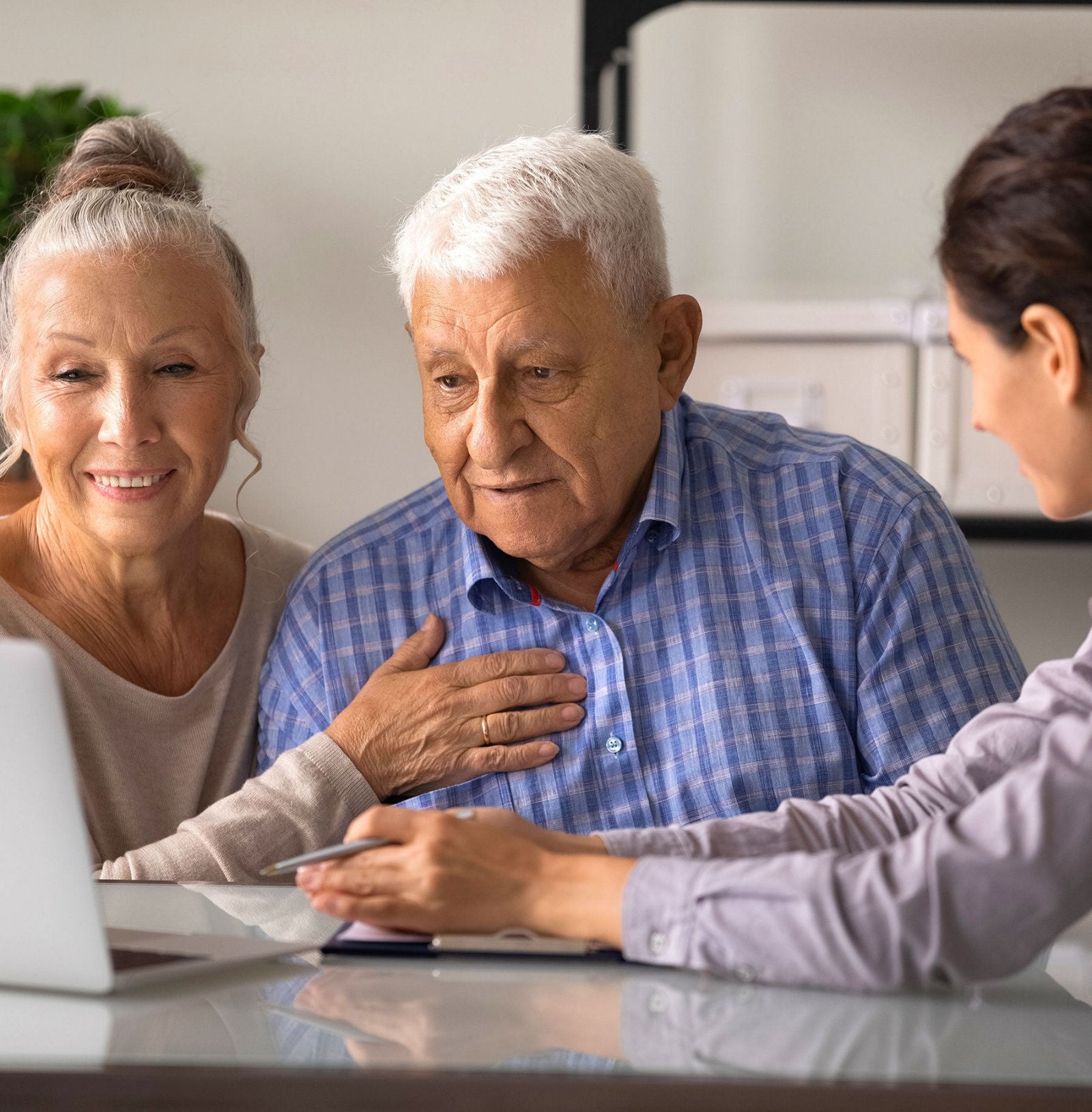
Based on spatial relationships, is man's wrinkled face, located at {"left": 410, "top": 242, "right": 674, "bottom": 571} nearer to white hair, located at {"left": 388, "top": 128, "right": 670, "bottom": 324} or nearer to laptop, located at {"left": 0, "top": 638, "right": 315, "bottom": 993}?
white hair, located at {"left": 388, "top": 128, "right": 670, "bottom": 324}

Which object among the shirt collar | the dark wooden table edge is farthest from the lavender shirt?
the shirt collar

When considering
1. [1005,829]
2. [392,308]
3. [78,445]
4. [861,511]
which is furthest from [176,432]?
[392,308]

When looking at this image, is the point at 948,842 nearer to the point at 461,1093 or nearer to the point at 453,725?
the point at 461,1093

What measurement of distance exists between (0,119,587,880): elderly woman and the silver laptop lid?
57 centimetres

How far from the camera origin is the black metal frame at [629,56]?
2.92 m

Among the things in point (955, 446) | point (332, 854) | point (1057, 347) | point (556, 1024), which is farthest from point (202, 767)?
point (955, 446)

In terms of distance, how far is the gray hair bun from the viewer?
1.73 m

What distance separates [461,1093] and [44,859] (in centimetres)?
33

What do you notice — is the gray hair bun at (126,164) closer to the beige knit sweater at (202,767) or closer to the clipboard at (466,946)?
the beige knit sweater at (202,767)

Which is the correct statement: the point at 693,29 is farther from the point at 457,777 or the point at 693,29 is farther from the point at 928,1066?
the point at 928,1066

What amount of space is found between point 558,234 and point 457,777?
61cm

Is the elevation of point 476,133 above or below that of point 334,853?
above

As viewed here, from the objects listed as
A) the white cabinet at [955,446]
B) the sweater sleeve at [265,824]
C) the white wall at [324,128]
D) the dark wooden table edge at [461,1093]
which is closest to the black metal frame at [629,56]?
the white cabinet at [955,446]

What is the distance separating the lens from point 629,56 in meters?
3.06
